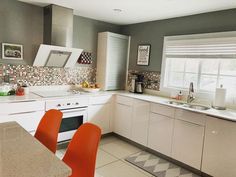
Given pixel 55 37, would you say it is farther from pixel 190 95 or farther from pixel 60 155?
pixel 190 95

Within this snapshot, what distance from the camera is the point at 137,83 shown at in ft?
12.6

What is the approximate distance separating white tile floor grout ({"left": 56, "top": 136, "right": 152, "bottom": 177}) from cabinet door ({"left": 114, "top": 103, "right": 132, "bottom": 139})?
0.62ft

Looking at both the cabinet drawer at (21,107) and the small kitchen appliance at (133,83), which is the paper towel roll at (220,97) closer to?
the small kitchen appliance at (133,83)

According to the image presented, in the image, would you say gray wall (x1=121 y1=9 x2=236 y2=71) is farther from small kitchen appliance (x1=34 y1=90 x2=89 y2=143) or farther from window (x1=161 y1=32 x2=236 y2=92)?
small kitchen appliance (x1=34 y1=90 x2=89 y2=143)

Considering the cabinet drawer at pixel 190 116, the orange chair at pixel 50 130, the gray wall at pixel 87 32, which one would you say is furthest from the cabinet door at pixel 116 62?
the orange chair at pixel 50 130

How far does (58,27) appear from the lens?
309 centimetres

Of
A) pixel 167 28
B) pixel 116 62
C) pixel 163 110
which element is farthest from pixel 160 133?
pixel 167 28

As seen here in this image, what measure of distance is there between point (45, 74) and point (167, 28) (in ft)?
7.56

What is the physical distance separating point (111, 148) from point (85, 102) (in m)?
0.89

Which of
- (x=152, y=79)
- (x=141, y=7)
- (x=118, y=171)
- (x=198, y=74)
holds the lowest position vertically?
(x=118, y=171)

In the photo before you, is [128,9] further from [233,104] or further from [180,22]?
[233,104]

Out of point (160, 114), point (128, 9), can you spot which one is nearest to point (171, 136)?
point (160, 114)

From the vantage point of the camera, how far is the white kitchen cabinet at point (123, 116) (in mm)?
3457

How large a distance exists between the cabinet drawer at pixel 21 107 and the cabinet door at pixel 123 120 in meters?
1.40
